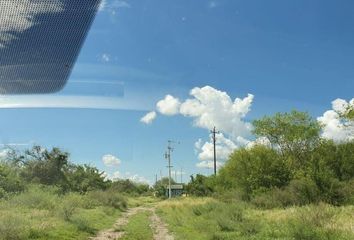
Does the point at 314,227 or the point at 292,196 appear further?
the point at 292,196

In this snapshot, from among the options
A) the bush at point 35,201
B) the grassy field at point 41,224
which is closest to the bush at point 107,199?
the bush at point 35,201

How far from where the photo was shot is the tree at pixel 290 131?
5834 cm

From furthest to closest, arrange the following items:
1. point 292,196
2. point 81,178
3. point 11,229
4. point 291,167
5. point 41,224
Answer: point 81,178, point 291,167, point 292,196, point 41,224, point 11,229

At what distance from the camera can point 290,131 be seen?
59969 mm

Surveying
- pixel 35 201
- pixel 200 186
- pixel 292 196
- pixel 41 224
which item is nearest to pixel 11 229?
pixel 41 224

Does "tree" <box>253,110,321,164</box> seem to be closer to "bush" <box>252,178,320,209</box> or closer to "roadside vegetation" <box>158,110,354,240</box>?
"roadside vegetation" <box>158,110,354,240</box>

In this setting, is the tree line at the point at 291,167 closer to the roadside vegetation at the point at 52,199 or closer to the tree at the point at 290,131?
the tree at the point at 290,131

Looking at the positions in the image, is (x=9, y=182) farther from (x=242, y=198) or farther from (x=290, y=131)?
(x=290, y=131)

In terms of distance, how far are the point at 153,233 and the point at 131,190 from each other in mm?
106517

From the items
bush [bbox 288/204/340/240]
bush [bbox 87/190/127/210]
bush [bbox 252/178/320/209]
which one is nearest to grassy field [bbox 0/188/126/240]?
bush [bbox 288/204/340/240]

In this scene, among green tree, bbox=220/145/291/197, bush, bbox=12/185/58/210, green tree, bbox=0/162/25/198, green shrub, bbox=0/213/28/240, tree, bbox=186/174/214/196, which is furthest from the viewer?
tree, bbox=186/174/214/196

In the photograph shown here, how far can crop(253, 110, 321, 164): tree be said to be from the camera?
191 ft

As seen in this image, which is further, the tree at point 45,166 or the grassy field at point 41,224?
the tree at point 45,166

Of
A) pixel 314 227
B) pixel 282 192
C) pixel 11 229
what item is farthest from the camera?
pixel 282 192
